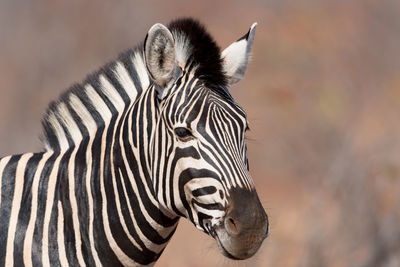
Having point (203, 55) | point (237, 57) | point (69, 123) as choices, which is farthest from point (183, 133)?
point (69, 123)

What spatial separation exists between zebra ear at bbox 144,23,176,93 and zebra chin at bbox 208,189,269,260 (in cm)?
101

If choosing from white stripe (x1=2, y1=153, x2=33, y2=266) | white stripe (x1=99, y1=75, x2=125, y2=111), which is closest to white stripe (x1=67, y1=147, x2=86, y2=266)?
white stripe (x1=2, y1=153, x2=33, y2=266)

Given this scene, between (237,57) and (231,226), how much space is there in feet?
4.76

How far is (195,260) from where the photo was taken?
1448cm

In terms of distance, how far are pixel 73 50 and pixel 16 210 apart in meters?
21.5

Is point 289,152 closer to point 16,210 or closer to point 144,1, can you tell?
point 16,210

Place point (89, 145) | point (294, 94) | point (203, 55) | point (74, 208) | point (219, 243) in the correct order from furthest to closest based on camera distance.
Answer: point (294, 94) < point (89, 145) < point (74, 208) < point (203, 55) < point (219, 243)

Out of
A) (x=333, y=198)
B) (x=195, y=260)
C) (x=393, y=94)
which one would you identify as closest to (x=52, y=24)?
(x=393, y=94)

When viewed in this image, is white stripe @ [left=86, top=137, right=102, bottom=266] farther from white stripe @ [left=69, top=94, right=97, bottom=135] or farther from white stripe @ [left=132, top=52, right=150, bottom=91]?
white stripe @ [left=132, top=52, right=150, bottom=91]

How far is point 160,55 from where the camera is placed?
5.66m

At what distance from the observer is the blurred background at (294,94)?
1259cm

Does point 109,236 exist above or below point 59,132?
below

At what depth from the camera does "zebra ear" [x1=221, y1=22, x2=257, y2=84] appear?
602 cm

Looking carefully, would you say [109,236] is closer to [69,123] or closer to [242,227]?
[69,123]
